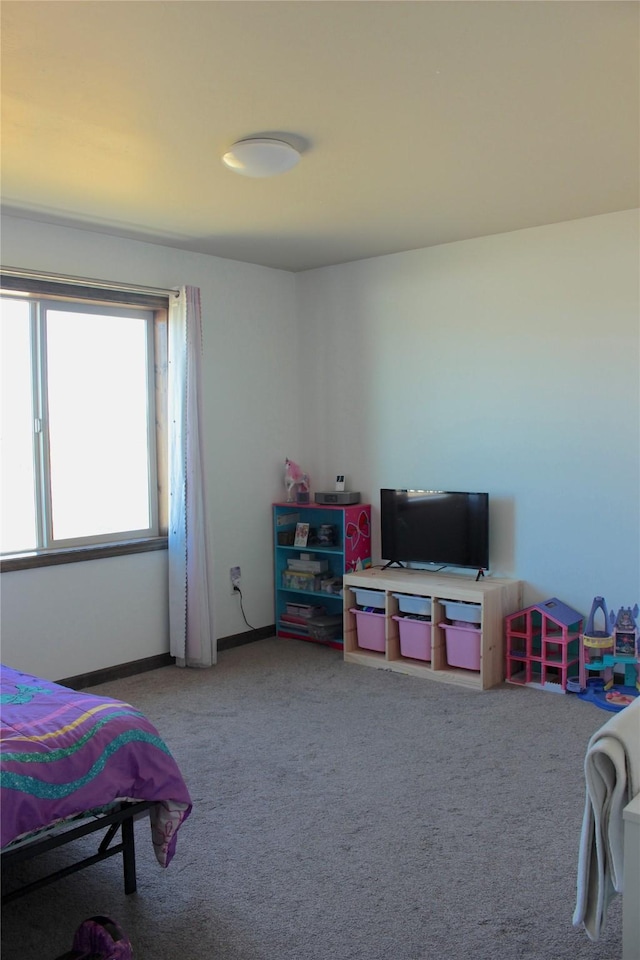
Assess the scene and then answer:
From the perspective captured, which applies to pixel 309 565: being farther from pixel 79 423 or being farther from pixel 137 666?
pixel 79 423

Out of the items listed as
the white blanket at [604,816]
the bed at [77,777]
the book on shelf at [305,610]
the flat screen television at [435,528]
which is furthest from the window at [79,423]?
the white blanket at [604,816]

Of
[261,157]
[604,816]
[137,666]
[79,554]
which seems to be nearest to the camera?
[604,816]

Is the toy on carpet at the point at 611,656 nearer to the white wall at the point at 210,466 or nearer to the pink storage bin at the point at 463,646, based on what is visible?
the pink storage bin at the point at 463,646

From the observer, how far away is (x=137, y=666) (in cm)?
461

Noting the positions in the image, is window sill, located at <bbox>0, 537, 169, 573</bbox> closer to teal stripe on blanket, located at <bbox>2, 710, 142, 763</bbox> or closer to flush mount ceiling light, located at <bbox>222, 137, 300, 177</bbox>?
teal stripe on blanket, located at <bbox>2, 710, 142, 763</bbox>

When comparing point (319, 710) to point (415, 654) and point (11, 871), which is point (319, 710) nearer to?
point (415, 654)

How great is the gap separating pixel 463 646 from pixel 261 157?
2.76 meters

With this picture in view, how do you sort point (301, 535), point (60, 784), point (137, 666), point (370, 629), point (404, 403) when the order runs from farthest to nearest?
point (301, 535), point (404, 403), point (370, 629), point (137, 666), point (60, 784)

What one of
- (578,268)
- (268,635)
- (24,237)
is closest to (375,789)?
(268,635)

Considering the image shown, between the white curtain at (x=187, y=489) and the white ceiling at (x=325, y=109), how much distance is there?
71 centimetres

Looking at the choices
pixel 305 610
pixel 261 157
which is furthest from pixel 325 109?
pixel 305 610

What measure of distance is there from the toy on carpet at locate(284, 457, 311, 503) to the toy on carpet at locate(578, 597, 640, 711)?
7.10 ft

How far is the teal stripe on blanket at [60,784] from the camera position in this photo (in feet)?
6.54

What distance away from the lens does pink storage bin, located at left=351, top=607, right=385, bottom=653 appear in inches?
185
